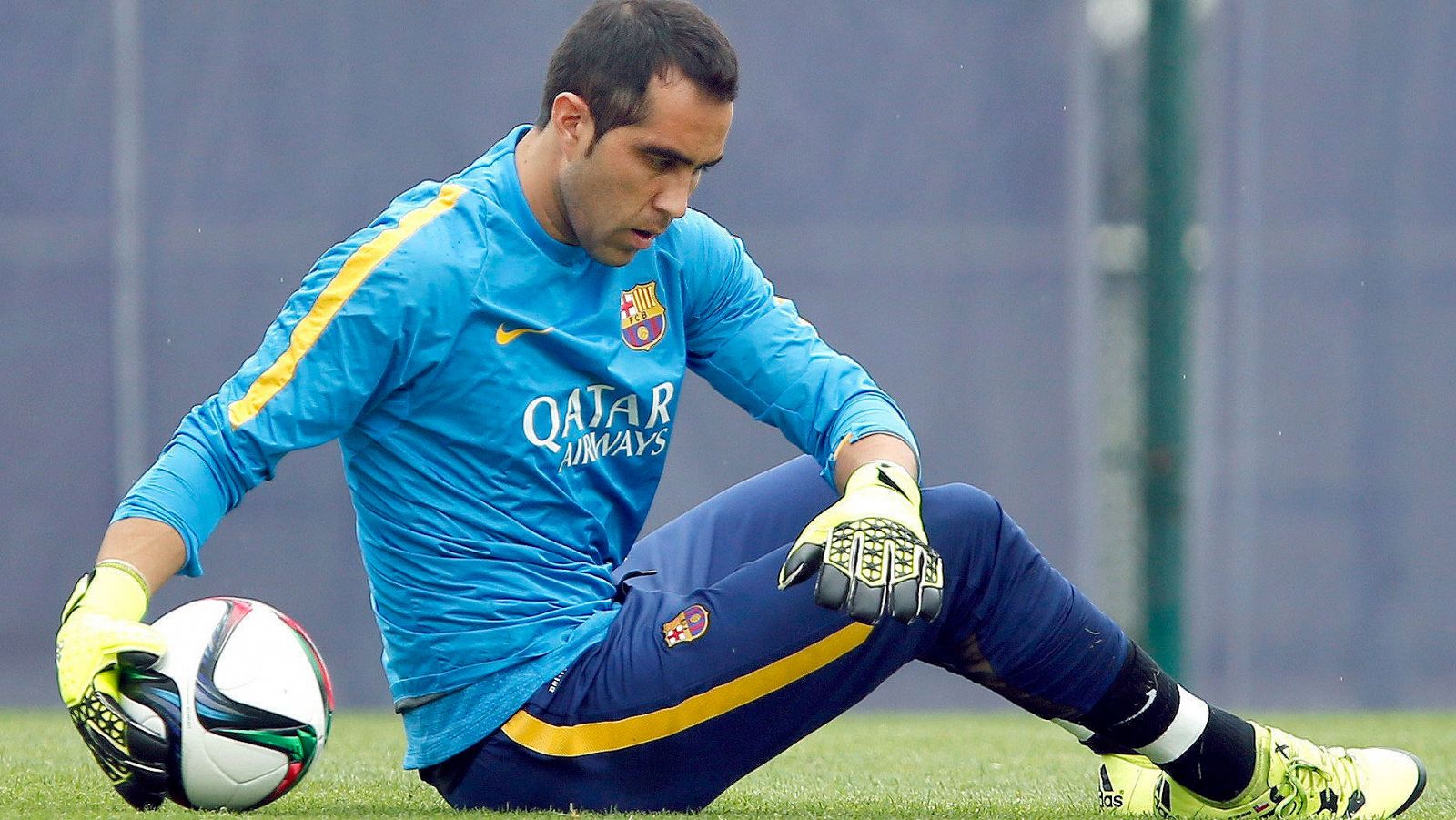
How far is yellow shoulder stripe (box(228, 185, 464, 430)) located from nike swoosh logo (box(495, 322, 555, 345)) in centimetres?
15

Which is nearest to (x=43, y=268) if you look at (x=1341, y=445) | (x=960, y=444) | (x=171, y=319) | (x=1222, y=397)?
(x=171, y=319)

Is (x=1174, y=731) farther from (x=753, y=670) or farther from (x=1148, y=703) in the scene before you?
(x=753, y=670)

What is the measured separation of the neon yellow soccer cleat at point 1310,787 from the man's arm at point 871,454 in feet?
1.71

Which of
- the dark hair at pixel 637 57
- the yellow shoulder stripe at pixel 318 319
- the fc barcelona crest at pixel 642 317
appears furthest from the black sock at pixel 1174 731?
the yellow shoulder stripe at pixel 318 319

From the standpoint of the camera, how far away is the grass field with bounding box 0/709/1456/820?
6.86ft

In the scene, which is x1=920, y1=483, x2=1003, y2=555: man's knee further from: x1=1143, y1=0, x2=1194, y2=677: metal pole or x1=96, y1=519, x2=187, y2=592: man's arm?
x1=1143, y1=0, x2=1194, y2=677: metal pole

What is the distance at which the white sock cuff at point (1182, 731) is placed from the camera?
1909 millimetres

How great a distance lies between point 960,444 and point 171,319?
2308 mm

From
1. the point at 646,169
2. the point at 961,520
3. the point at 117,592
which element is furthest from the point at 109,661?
the point at 961,520

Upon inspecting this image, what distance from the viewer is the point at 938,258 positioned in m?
4.77

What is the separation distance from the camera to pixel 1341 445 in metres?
4.68

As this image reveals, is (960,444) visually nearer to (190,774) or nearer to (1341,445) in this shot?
(1341,445)

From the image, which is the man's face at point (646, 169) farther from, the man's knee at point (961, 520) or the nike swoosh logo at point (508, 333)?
the man's knee at point (961, 520)

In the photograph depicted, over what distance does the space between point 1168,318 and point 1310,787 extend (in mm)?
2727
